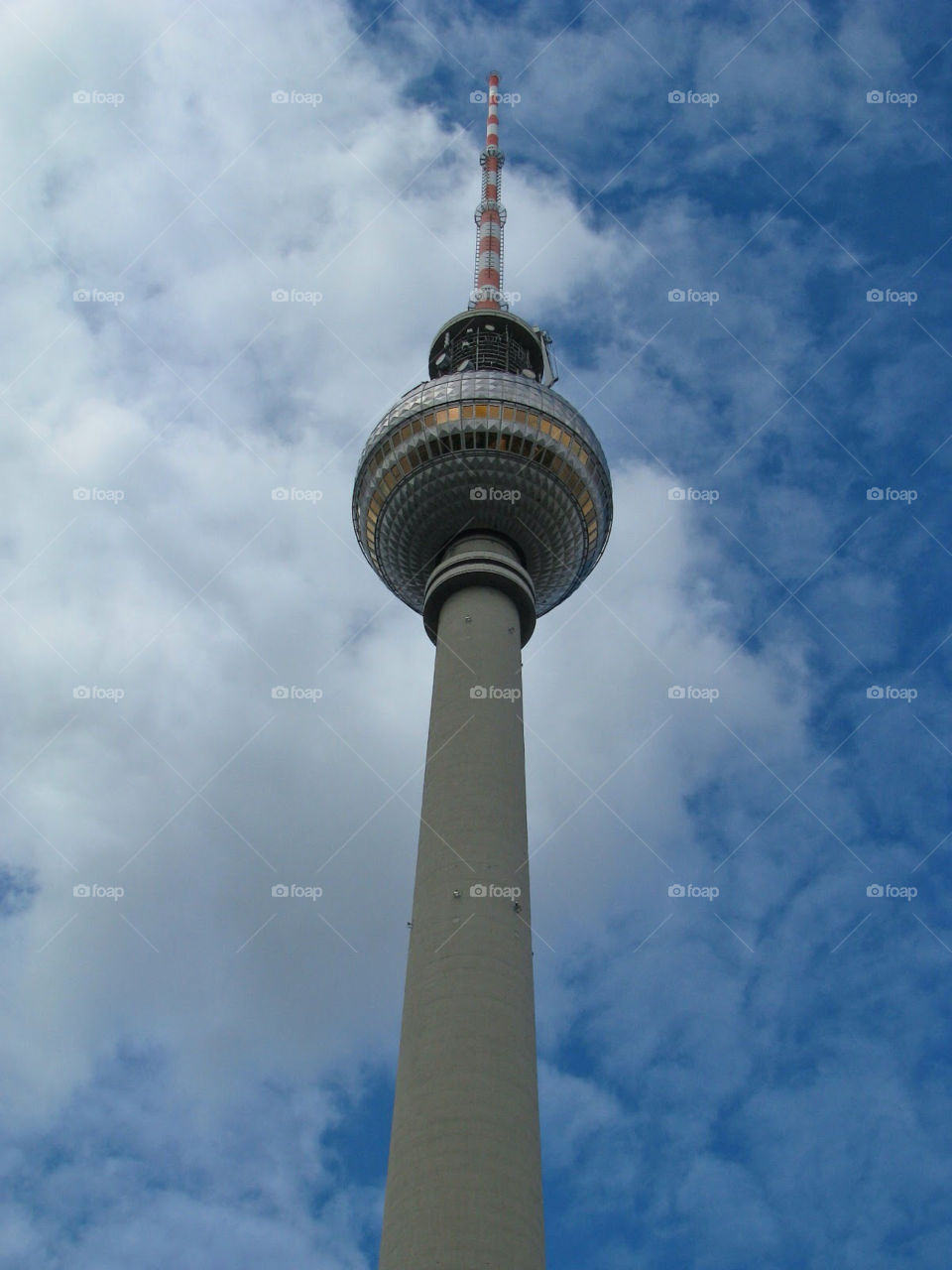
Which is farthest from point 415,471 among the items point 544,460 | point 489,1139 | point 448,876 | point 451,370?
point 489,1139

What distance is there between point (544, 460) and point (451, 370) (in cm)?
1114

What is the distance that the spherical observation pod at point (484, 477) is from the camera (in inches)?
2124

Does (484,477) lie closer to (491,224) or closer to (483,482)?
(483,482)

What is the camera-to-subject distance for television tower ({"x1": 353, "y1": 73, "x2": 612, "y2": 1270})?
3372cm

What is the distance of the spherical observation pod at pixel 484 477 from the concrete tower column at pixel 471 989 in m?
4.50

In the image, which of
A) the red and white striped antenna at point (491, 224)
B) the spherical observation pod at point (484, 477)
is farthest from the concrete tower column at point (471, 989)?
the red and white striped antenna at point (491, 224)

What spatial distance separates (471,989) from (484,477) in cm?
2423

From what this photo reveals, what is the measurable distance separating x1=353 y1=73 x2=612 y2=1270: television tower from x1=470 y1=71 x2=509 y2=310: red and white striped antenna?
16 centimetres

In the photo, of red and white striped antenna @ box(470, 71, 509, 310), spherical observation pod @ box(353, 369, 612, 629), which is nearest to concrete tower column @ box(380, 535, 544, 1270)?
spherical observation pod @ box(353, 369, 612, 629)

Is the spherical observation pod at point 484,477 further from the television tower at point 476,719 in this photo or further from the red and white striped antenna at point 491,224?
the red and white striped antenna at point 491,224

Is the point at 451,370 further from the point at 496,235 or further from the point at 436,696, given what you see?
the point at 436,696

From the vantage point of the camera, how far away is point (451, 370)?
62906 millimetres

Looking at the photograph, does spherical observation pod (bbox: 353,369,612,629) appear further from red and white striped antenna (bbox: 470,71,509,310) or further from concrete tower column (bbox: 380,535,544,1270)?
red and white striped antenna (bbox: 470,71,509,310)

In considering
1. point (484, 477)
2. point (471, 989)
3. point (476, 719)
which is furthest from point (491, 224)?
point (471, 989)
